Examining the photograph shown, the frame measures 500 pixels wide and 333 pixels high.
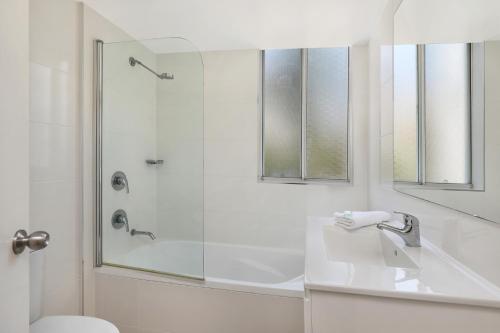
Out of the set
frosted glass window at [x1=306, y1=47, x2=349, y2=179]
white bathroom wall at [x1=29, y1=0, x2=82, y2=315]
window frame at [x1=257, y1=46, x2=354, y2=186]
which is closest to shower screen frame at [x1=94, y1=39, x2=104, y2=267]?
white bathroom wall at [x1=29, y1=0, x2=82, y2=315]

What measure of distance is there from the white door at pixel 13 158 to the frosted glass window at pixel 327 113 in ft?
7.04

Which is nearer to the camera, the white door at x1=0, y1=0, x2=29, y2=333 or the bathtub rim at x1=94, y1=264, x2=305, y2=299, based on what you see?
the white door at x1=0, y1=0, x2=29, y2=333

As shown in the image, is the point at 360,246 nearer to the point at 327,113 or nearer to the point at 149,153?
the point at 327,113

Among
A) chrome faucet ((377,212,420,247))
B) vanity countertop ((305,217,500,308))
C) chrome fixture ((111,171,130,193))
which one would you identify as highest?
chrome fixture ((111,171,130,193))

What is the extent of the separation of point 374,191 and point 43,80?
245 centimetres

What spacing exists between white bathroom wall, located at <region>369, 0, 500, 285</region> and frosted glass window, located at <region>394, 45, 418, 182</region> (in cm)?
13

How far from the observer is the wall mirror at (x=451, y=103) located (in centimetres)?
76

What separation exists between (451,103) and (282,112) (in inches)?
66.9

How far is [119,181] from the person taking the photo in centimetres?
210

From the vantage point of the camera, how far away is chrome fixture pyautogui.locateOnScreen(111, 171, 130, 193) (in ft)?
6.75

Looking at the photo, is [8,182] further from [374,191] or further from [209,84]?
[374,191]

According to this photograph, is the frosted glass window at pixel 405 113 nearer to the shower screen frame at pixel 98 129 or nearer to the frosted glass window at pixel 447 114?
the frosted glass window at pixel 447 114

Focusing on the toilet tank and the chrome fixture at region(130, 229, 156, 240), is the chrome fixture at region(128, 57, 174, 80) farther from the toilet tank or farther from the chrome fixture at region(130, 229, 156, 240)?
the toilet tank

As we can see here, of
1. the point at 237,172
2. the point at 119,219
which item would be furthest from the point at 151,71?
the point at 119,219
